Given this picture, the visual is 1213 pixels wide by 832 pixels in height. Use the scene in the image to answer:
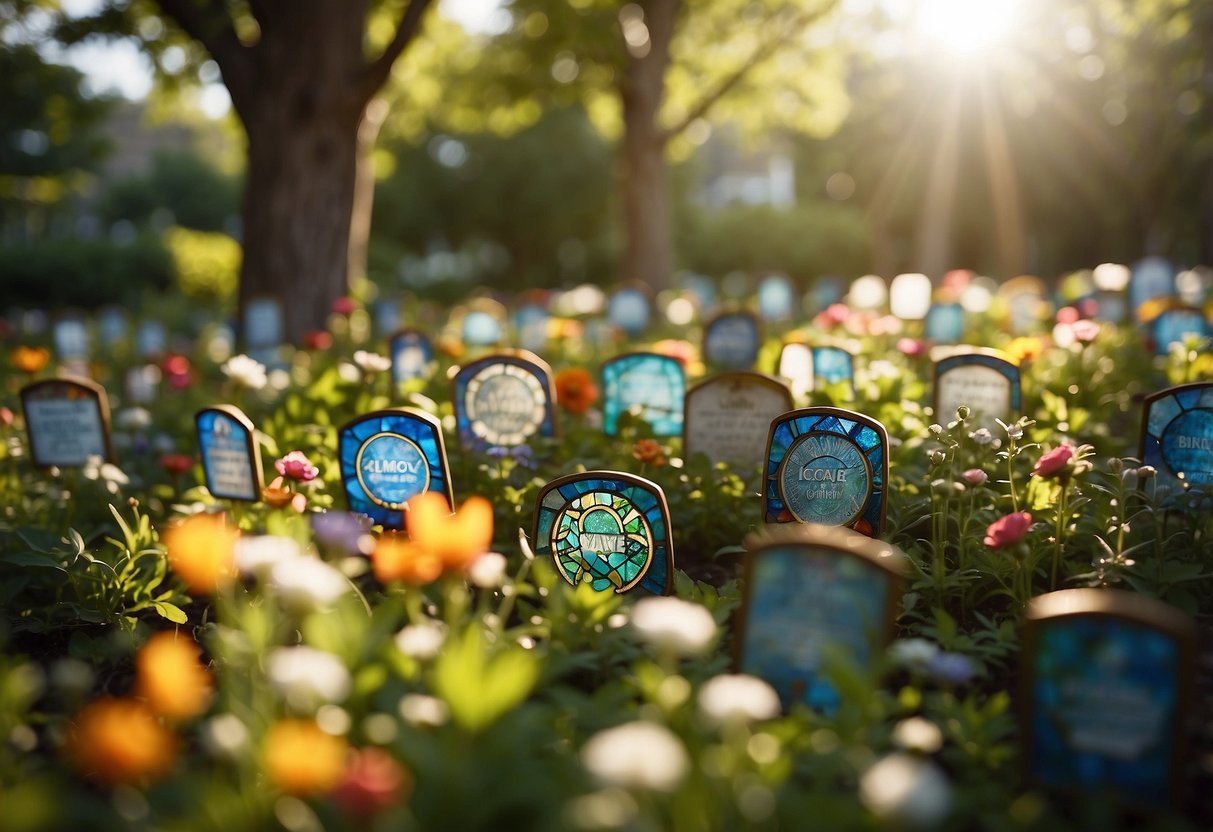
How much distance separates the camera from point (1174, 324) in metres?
6.13

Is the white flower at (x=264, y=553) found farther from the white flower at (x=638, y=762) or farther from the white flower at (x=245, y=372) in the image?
the white flower at (x=245, y=372)

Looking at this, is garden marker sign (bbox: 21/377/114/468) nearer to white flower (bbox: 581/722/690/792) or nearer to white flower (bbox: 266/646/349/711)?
white flower (bbox: 266/646/349/711)

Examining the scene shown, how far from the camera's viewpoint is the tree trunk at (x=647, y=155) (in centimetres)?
1181

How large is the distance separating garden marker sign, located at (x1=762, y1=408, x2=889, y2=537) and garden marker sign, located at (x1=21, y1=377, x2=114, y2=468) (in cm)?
297

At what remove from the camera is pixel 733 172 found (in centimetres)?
6397

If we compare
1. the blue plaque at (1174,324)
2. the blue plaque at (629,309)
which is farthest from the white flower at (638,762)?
the blue plaque at (629,309)

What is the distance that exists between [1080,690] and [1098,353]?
459cm

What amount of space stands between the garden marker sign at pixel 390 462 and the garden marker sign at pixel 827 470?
1.14m

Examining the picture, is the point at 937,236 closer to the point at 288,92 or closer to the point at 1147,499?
the point at 288,92

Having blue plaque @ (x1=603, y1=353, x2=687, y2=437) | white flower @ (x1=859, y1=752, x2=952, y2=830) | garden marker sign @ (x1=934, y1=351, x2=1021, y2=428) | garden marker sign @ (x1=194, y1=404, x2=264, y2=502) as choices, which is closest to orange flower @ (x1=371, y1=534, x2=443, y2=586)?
white flower @ (x1=859, y1=752, x2=952, y2=830)

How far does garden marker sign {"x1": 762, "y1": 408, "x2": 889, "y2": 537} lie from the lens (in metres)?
3.20

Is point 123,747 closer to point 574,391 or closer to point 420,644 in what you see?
point 420,644

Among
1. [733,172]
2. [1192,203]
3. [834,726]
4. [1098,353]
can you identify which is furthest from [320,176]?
[733,172]

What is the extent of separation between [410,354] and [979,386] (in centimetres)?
324
